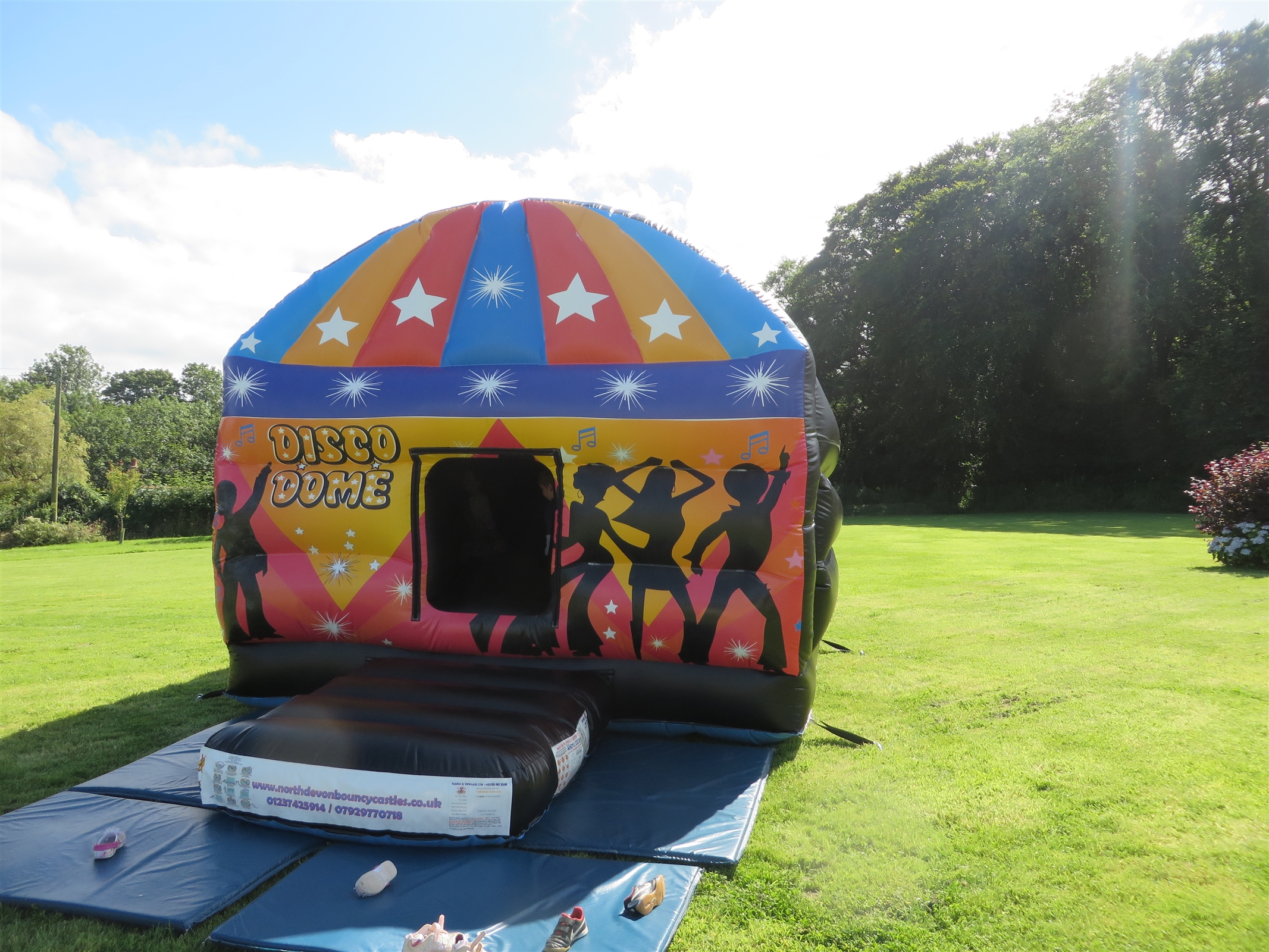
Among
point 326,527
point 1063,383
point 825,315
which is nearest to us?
point 326,527

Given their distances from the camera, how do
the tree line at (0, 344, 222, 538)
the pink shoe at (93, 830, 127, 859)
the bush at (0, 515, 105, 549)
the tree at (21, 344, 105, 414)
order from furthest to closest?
the tree at (21, 344, 105, 414), the tree line at (0, 344, 222, 538), the bush at (0, 515, 105, 549), the pink shoe at (93, 830, 127, 859)

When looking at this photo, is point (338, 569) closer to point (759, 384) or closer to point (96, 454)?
point (759, 384)

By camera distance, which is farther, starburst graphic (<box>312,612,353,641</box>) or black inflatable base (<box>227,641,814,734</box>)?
starburst graphic (<box>312,612,353,641</box>)

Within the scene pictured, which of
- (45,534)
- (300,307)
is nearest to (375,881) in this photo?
(300,307)

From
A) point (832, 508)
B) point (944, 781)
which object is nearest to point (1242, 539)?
point (832, 508)

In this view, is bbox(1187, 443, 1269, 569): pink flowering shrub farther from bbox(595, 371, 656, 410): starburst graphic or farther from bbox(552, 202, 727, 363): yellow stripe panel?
bbox(595, 371, 656, 410): starburst graphic

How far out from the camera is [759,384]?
3.77 meters

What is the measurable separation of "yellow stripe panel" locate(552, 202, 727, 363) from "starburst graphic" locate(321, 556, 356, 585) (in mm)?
1881

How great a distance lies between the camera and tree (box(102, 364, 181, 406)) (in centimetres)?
6656

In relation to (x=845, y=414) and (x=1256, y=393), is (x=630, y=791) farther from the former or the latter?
(x=845, y=414)

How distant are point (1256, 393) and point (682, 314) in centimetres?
2125

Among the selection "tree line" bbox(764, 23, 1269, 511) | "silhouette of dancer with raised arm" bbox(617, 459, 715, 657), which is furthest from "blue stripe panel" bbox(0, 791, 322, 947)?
"tree line" bbox(764, 23, 1269, 511)

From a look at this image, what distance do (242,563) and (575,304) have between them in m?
2.29

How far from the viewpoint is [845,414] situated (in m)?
27.1
